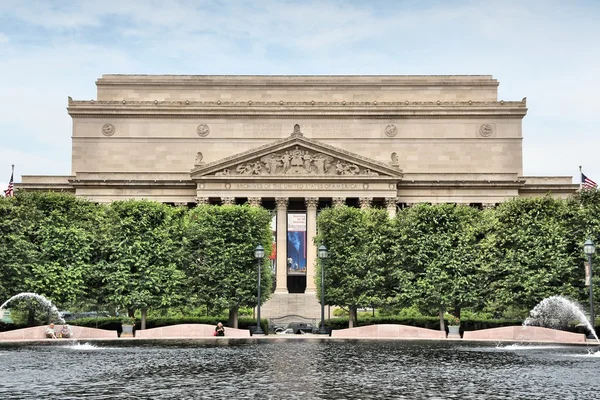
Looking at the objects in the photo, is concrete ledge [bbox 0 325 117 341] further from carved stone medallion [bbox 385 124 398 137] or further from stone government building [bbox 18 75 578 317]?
carved stone medallion [bbox 385 124 398 137]

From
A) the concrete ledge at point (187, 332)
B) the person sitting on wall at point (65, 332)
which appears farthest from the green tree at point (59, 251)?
the concrete ledge at point (187, 332)

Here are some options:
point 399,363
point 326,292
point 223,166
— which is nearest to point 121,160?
point 223,166

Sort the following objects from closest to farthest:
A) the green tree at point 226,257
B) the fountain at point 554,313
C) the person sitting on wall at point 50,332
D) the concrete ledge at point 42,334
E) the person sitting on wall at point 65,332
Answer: the person sitting on wall at point 50,332 → the concrete ledge at point 42,334 → the person sitting on wall at point 65,332 → the fountain at point 554,313 → the green tree at point 226,257

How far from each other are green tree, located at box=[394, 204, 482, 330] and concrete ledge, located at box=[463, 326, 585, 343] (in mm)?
7692

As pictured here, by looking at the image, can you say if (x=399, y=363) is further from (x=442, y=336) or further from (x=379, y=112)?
(x=379, y=112)

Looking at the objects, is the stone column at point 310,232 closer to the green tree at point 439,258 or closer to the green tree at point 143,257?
the green tree at point 439,258

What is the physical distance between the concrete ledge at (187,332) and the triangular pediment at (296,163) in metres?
39.7

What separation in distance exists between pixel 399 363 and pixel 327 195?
58.7 m

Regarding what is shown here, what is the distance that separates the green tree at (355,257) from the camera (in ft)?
206

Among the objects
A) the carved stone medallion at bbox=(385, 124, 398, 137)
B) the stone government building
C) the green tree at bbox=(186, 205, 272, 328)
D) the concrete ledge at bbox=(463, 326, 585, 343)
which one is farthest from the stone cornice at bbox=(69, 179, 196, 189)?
the concrete ledge at bbox=(463, 326, 585, 343)

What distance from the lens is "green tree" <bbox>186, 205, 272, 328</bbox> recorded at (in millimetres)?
61906

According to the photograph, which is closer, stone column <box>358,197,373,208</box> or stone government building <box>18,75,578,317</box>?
stone column <box>358,197,373,208</box>

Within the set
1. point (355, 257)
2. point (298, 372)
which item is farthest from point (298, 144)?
point (298, 372)

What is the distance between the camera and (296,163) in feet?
298
